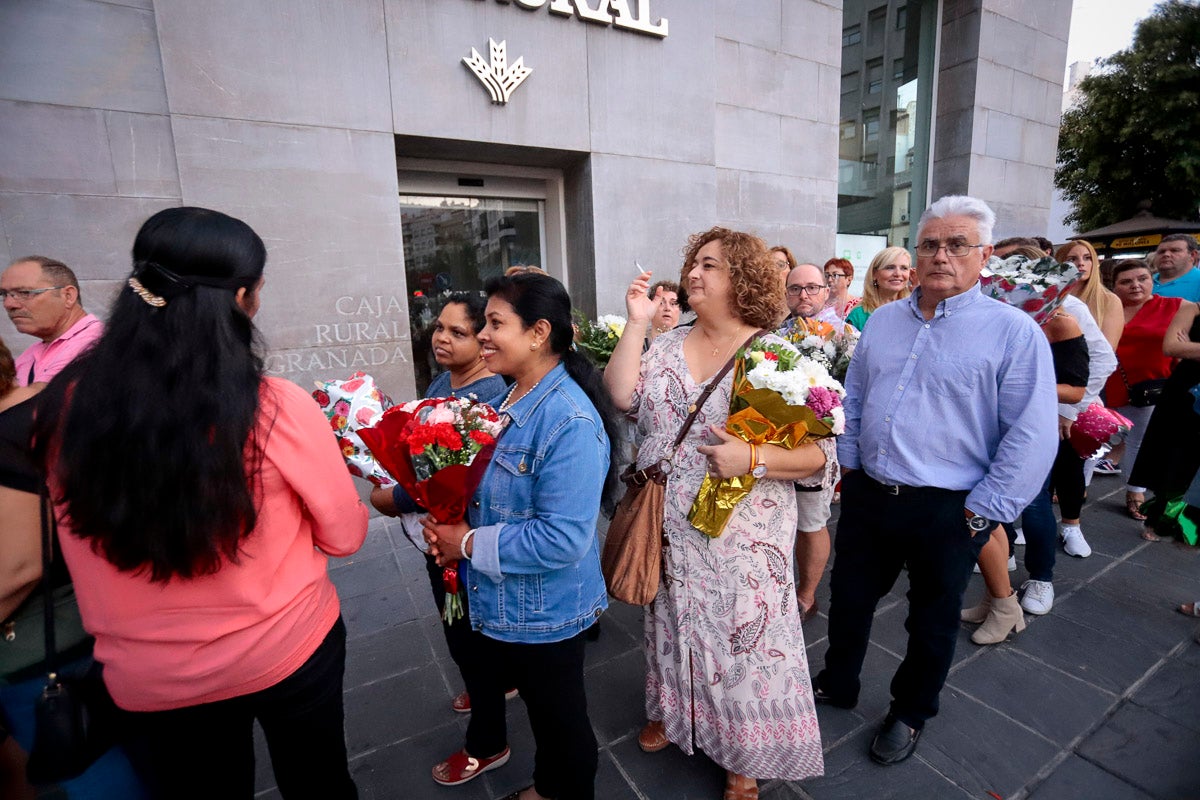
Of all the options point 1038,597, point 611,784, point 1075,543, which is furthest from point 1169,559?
point 611,784

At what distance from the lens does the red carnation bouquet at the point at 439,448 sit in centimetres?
164

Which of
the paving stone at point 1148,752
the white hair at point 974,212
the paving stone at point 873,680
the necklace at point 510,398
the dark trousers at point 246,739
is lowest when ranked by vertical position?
the paving stone at point 873,680

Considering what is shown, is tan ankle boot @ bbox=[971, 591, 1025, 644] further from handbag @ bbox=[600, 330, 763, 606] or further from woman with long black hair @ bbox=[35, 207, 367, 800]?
woman with long black hair @ bbox=[35, 207, 367, 800]

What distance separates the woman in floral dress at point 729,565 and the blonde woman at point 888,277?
88.4 inches

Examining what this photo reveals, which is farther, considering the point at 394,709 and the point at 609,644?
→ the point at 609,644

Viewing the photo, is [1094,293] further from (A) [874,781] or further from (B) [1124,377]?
(A) [874,781]

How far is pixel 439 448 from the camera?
1.65 meters

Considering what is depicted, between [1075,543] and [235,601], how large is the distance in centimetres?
496

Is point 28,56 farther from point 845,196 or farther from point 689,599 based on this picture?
point 845,196

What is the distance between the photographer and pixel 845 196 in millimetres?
8891

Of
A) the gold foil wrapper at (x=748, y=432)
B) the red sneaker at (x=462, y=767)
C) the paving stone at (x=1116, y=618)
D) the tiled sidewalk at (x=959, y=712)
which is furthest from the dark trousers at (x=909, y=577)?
the red sneaker at (x=462, y=767)

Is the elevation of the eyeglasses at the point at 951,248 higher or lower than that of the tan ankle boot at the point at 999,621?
higher

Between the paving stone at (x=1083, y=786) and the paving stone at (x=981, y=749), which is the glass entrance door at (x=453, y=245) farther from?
the paving stone at (x=1083, y=786)

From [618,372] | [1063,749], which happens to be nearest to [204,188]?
[618,372]
